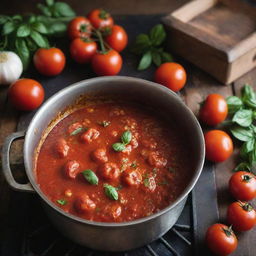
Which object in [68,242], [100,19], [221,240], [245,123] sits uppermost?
[100,19]

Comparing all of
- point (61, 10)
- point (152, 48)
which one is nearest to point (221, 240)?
point (152, 48)

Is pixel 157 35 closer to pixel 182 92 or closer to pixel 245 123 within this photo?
pixel 182 92

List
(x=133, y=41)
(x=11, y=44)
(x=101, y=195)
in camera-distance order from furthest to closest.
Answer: (x=133, y=41)
(x=11, y=44)
(x=101, y=195)

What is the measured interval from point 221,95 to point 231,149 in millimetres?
470

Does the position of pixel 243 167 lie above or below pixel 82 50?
below

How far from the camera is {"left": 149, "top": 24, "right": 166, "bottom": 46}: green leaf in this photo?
278 centimetres

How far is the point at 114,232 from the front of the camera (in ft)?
5.56

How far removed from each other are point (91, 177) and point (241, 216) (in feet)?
2.36

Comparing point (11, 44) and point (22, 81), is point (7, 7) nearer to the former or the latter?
point (11, 44)

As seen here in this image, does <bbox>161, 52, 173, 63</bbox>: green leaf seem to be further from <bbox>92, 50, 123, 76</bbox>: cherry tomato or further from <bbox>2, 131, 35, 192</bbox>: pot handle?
<bbox>2, 131, 35, 192</bbox>: pot handle

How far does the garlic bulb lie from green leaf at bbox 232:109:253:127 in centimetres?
134

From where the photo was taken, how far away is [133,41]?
296 cm

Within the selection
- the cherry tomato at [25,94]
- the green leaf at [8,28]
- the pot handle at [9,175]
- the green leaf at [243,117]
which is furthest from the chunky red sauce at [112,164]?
the green leaf at [8,28]

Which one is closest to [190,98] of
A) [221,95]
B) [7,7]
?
[221,95]
